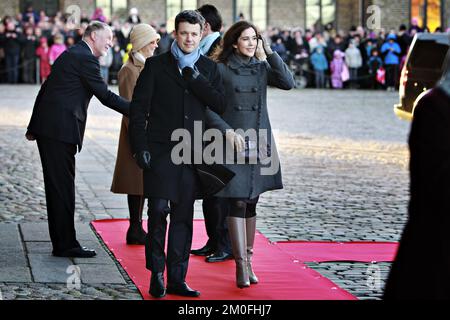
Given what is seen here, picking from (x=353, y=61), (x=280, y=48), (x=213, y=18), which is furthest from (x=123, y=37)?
(x=213, y=18)

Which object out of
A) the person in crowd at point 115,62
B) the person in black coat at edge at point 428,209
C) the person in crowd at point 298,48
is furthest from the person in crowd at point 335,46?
the person in black coat at edge at point 428,209

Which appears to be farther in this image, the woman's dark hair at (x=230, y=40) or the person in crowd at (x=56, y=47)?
the person in crowd at (x=56, y=47)

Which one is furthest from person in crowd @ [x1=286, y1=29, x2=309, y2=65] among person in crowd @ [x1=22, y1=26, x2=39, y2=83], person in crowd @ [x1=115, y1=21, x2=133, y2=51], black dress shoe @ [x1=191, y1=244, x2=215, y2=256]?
black dress shoe @ [x1=191, y1=244, x2=215, y2=256]

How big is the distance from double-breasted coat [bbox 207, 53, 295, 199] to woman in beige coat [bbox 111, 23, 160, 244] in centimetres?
148

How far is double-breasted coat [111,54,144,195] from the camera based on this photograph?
356 inches

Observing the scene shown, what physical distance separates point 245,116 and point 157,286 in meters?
1.29

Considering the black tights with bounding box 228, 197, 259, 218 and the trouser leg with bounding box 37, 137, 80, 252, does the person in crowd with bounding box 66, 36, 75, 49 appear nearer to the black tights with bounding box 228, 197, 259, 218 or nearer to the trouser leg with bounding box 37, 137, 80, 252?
the trouser leg with bounding box 37, 137, 80, 252

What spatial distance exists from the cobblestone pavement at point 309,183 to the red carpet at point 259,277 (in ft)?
0.51

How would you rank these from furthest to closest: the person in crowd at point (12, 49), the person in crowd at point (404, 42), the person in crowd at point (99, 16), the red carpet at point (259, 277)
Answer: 1. the person in crowd at point (99, 16)
2. the person in crowd at point (404, 42)
3. the person in crowd at point (12, 49)
4. the red carpet at point (259, 277)

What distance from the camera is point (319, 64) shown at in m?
37.5

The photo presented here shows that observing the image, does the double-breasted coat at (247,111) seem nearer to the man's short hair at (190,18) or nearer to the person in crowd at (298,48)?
the man's short hair at (190,18)

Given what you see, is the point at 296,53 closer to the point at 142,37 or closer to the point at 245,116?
the point at 142,37

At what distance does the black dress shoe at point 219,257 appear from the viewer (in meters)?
8.45
